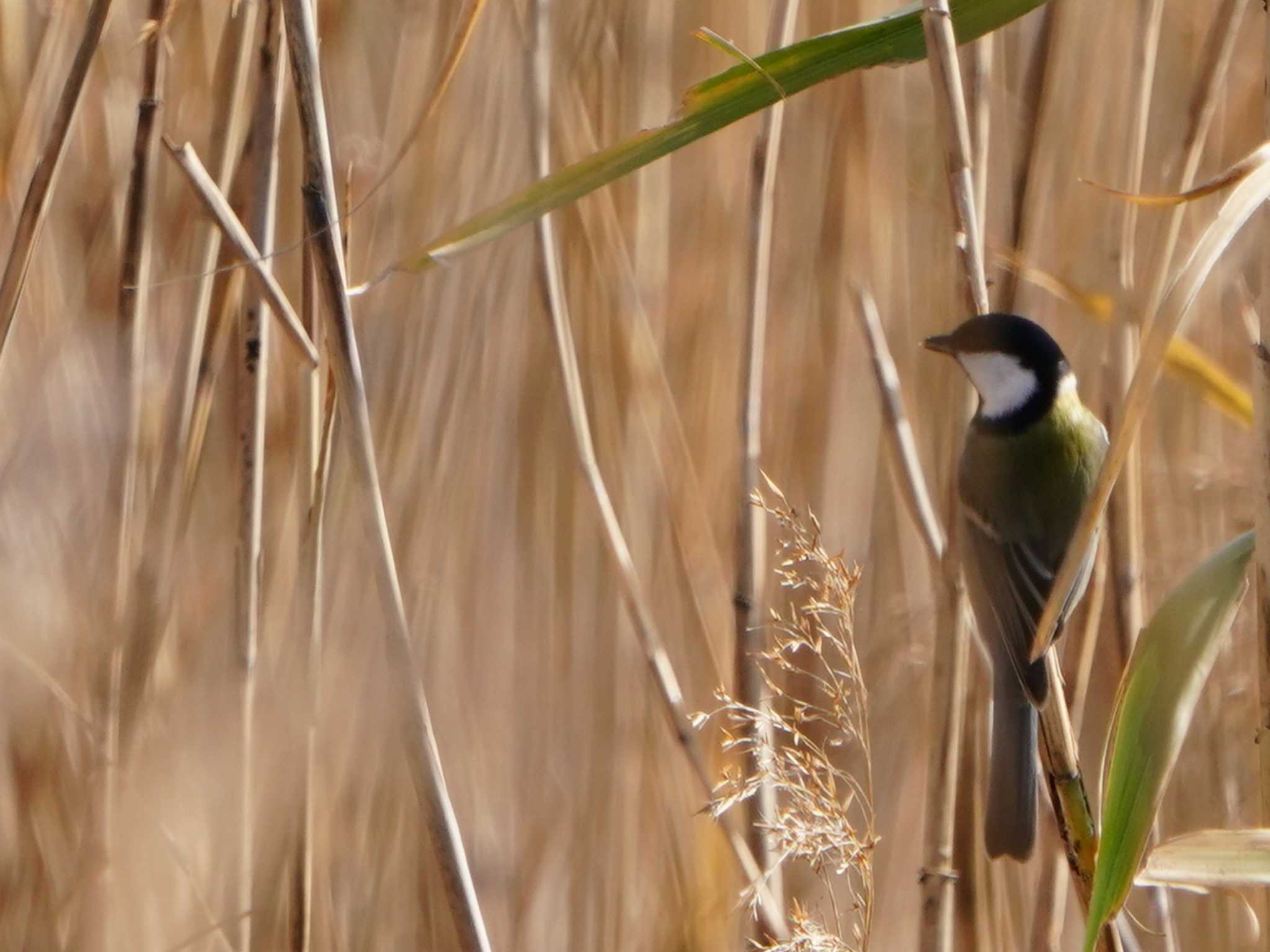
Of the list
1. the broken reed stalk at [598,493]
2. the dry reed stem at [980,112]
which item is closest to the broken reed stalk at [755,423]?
the broken reed stalk at [598,493]

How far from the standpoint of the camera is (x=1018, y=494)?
1330 mm

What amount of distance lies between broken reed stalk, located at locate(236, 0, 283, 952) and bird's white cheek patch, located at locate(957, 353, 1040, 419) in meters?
0.57

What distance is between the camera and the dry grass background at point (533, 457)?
100cm

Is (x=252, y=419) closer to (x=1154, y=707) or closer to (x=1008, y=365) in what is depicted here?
(x=1154, y=707)

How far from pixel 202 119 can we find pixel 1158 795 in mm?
917

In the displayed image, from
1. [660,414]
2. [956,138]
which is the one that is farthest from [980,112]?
[660,414]

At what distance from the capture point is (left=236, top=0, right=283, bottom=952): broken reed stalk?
0.81 metres

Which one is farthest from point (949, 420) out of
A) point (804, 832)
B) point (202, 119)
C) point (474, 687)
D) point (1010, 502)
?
point (202, 119)

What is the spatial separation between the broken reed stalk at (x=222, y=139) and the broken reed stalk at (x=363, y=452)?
299 millimetres

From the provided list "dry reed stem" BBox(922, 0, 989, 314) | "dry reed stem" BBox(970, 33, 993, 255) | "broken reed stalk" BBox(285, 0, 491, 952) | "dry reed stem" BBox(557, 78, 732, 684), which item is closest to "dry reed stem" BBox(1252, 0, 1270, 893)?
"dry reed stem" BBox(922, 0, 989, 314)

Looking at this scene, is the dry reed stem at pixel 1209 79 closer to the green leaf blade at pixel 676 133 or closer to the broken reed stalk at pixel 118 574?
the green leaf blade at pixel 676 133

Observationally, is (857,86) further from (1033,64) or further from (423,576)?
(423,576)

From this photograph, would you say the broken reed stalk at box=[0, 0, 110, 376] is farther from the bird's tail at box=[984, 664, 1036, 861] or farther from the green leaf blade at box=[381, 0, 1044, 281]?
the bird's tail at box=[984, 664, 1036, 861]

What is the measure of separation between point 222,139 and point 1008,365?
2.51 ft
